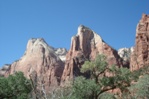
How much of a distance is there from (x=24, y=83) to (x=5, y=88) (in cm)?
294

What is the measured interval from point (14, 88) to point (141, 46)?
6929 cm

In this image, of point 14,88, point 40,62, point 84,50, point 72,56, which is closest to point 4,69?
point 40,62

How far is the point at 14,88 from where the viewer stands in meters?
47.6

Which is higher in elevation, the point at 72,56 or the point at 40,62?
the point at 40,62

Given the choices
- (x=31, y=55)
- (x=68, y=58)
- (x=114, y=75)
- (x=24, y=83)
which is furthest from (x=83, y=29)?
(x=114, y=75)

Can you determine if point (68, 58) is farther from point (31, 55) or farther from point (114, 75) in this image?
point (114, 75)

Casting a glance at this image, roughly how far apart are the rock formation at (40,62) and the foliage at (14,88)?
79.3 m

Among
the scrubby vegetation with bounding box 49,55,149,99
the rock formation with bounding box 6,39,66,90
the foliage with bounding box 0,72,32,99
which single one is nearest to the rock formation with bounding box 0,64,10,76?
the rock formation with bounding box 6,39,66,90

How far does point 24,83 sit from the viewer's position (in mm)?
47906

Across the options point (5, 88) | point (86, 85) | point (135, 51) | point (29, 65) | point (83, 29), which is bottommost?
point (86, 85)

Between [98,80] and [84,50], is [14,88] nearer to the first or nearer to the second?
[98,80]

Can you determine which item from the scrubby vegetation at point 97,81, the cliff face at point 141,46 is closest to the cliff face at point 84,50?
the cliff face at point 141,46

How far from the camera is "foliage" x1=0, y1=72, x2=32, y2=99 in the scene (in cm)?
4662

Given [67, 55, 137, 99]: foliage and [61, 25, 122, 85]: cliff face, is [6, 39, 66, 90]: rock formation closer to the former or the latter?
[61, 25, 122, 85]: cliff face
